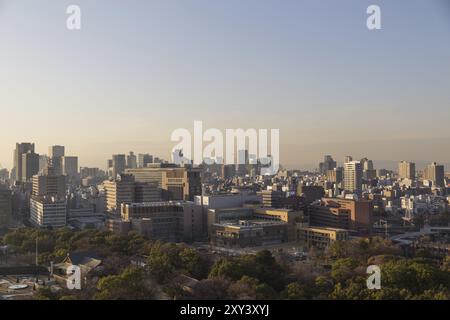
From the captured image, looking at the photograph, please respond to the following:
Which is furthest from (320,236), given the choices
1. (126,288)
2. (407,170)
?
(407,170)

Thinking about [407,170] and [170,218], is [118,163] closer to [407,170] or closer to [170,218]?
[407,170]

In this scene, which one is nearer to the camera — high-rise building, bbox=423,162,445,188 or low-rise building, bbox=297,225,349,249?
low-rise building, bbox=297,225,349,249

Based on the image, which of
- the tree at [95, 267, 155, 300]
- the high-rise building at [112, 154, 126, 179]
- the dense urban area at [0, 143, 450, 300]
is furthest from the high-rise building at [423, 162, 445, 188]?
the tree at [95, 267, 155, 300]

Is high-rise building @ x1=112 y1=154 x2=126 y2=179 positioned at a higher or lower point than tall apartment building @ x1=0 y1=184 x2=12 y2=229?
higher

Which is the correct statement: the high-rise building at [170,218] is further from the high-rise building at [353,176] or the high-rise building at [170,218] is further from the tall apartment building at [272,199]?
the high-rise building at [353,176]

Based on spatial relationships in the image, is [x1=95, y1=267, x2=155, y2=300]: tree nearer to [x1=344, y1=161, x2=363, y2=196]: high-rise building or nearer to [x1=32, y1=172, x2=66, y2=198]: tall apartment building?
[x1=32, y1=172, x2=66, y2=198]: tall apartment building

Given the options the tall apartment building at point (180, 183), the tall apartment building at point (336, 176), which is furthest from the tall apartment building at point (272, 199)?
the tall apartment building at point (336, 176)
